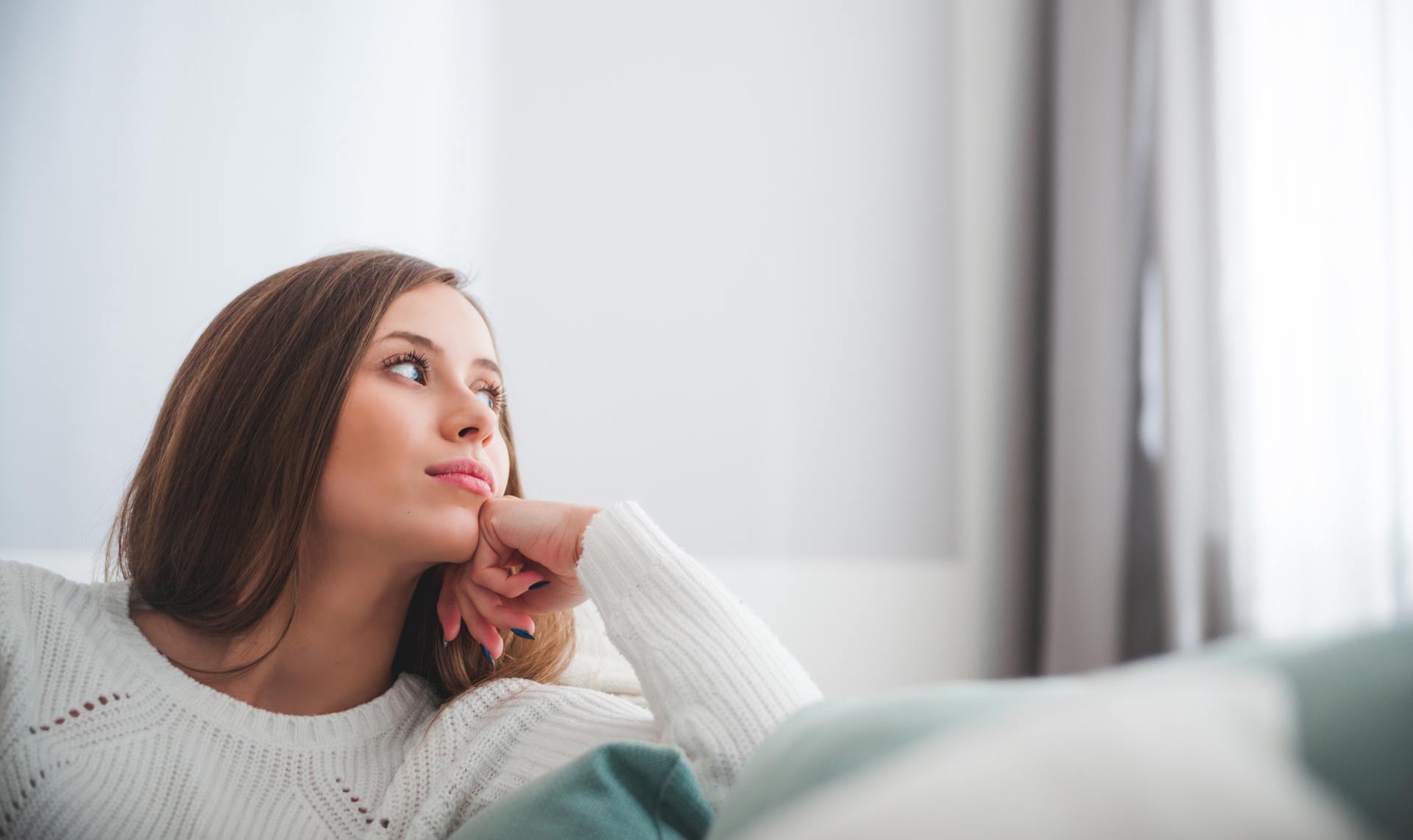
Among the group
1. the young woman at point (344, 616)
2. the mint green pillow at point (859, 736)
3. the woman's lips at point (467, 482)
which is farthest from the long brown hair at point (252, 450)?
the mint green pillow at point (859, 736)

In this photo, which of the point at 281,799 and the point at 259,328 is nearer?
the point at 281,799

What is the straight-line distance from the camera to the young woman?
847 mm

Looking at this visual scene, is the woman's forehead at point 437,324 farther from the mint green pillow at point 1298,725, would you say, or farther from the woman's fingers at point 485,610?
the mint green pillow at point 1298,725

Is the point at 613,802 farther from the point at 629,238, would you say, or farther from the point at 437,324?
the point at 629,238

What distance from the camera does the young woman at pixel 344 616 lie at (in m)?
0.85

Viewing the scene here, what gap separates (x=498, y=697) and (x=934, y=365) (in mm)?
1956

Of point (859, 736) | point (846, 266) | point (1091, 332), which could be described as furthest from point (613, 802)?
point (1091, 332)

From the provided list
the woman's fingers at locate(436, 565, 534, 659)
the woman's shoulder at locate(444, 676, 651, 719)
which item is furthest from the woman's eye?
the woman's shoulder at locate(444, 676, 651, 719)

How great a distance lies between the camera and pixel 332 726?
97cm

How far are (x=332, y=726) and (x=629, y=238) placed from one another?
4.65 ft

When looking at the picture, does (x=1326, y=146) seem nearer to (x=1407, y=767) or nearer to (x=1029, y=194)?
(x=1029, y=194)

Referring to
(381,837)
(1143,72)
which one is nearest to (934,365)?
(1143,72)

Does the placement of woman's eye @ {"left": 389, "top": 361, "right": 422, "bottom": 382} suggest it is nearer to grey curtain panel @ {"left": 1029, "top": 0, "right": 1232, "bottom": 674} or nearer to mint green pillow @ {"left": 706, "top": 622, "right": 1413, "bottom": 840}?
mint green pillow @ {"left": 706, "top": 622, "right": 1413, "bottom": 840}

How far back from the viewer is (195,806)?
0.87 metres
